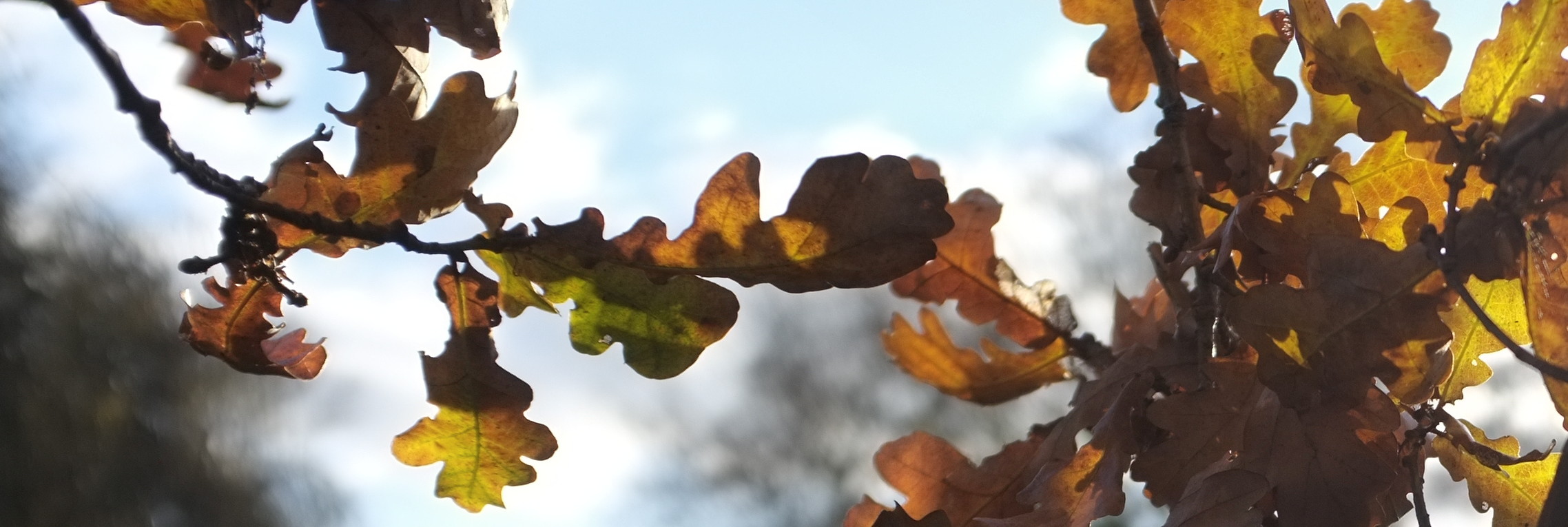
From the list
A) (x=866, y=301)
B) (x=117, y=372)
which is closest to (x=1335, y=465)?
(x=866, y=301)

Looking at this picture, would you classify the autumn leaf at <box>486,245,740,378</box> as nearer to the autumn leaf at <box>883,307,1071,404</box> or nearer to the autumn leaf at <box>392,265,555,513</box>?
the autumn leaf at <box>392,265,555,513</box>

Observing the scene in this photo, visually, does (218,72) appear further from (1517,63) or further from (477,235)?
(1517,63)

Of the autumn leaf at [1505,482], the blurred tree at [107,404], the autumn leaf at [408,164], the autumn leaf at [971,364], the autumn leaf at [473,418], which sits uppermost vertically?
the blurred tree at [107,404]

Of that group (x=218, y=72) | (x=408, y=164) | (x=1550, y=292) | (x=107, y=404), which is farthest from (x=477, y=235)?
(x=107, y=404)

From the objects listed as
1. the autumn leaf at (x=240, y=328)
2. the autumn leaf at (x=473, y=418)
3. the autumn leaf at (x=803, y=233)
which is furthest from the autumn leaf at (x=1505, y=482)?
the autumn leaf at (x=240, y=328)

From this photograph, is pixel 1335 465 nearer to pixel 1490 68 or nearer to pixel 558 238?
pixel 1490 68

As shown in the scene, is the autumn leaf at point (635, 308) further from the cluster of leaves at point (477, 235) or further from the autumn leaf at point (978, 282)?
the autumn leaf at point (978, 282)
